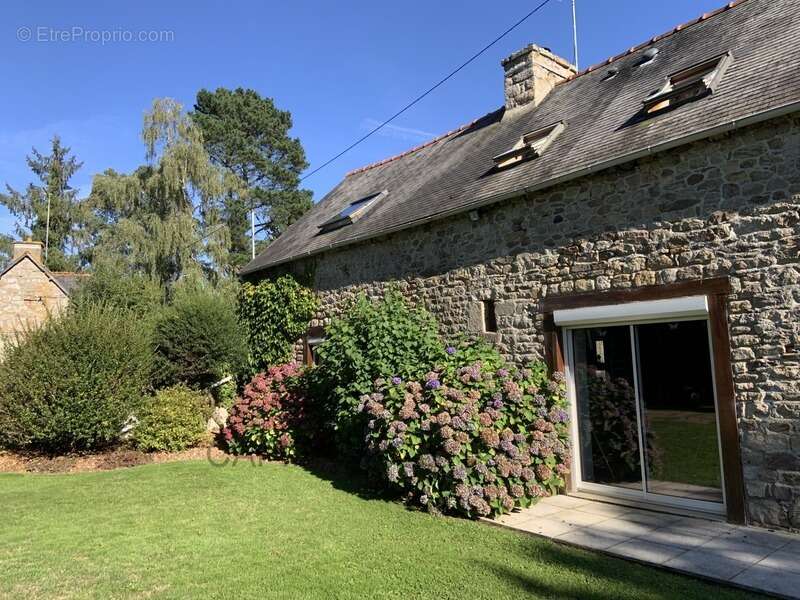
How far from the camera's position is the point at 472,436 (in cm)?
629

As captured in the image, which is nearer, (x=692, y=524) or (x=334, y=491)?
(x=692, y=524)

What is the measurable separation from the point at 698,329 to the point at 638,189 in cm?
170

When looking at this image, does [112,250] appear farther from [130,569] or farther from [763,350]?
[763,350]

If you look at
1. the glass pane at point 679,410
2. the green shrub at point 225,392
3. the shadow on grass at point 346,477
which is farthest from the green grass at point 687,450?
the green shrub at point 225,392

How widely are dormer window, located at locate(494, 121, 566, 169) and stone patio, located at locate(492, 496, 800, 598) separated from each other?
4925 millimetres

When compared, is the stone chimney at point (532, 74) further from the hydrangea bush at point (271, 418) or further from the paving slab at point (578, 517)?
the paving slab at point (578, 517)

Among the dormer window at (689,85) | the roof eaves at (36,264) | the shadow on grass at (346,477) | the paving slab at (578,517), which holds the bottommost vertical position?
the paving slab at (578,517)

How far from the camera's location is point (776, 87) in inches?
216

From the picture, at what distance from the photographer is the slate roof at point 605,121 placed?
19.2 feet

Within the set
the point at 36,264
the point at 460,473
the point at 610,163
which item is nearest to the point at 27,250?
the point at 36,264

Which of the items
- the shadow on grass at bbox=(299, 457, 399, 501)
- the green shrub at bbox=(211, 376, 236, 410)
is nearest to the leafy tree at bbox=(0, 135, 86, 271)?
the green shrub at bbox=(211, 376, 236, 410)

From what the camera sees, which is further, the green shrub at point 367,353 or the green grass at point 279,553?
the green shrub at point 367,353

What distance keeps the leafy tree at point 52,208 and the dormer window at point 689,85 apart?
112ft

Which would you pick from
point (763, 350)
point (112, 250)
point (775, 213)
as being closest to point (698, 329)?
point (763, 350)
